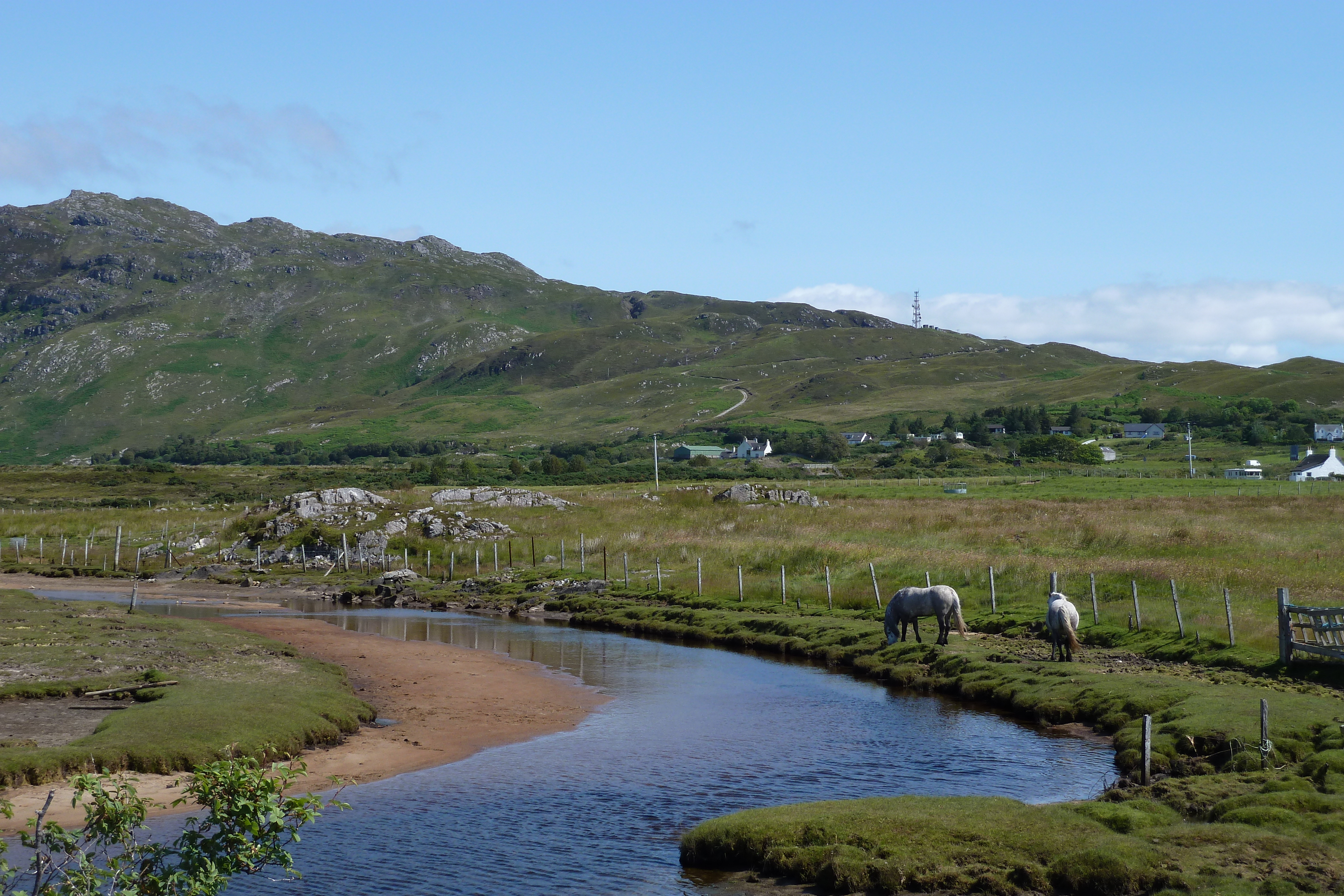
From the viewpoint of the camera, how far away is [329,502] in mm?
91312

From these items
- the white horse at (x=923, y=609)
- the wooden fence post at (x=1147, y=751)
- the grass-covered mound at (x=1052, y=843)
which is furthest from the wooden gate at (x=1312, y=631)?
the white horse at (x=923, y=609)

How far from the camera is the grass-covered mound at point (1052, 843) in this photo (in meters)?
15.6

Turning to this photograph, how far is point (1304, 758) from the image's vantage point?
20859 mm

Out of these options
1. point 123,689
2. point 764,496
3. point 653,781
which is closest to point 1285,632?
point 653,781

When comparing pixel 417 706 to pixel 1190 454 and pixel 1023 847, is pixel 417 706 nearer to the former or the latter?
pixel 1023 847

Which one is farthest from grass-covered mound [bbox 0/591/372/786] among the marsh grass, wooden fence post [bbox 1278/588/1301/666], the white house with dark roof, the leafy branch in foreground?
the white house with dark roof

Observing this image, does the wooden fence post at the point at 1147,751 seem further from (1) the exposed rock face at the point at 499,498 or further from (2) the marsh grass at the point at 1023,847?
(1) the exposed rock face at the point at 499,498

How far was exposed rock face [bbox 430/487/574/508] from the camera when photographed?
98.4 metres

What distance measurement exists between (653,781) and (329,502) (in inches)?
2885

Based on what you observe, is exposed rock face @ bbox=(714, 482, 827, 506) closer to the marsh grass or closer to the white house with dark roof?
the white house with dark roof

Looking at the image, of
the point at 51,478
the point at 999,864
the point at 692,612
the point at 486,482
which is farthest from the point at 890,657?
the point at 51,478

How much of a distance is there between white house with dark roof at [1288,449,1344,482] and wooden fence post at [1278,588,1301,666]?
121m

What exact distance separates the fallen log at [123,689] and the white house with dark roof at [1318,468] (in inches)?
5491

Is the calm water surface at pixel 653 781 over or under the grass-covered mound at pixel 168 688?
under
